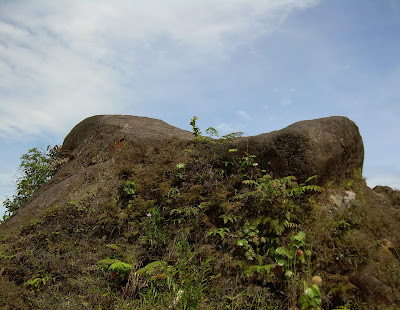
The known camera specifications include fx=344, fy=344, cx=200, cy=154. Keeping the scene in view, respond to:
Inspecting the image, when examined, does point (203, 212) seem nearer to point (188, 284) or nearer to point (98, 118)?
point (188, 284)

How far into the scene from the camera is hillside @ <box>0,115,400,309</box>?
5789 mm

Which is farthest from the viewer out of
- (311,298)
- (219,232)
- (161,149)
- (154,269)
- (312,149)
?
(161,149)

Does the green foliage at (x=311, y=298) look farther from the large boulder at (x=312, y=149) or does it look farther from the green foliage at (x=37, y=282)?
the green foliage at (x=37, y=282)

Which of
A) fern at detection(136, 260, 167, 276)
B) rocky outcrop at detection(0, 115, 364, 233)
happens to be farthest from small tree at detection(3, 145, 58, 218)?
fern at detection(136, 260, 167, 276)

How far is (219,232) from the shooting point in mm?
6660

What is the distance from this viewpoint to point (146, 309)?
17.7 ft

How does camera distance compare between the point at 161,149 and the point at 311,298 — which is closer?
the point at 311,298

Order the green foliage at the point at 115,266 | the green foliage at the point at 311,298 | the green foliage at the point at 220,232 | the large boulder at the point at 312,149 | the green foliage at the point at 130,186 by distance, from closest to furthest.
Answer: the green foliage at the point at 311,298
the green foliage at the point at 115,266
the green foliage at the point at 220,232
the large boulder at the point at 312,149
the green foliage at the point at 130,186

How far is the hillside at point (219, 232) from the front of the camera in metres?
5.79

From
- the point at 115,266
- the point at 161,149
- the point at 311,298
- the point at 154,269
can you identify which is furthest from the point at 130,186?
the point at 311,298

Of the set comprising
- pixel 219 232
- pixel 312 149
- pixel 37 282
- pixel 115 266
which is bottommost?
pixel 37 282

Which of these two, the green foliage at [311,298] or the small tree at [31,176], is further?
the small tree at [31,176]

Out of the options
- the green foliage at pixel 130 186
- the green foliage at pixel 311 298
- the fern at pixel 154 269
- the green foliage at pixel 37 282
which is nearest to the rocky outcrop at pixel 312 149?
the green foliage at pixel 311 298

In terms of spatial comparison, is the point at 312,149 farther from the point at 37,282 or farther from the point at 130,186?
the point at 37,282
